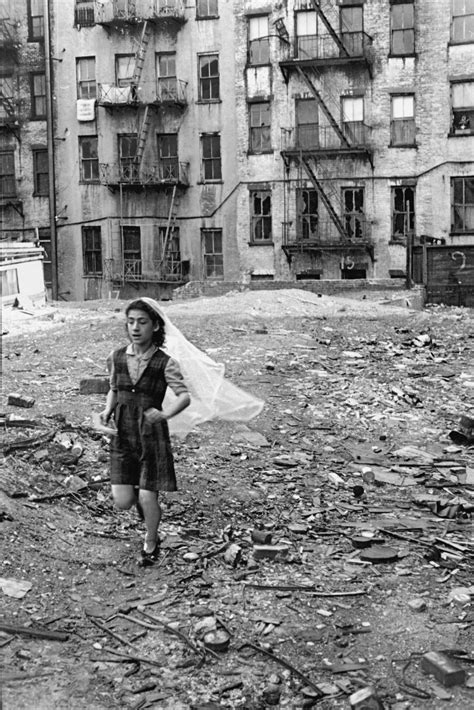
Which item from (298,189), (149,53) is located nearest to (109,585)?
(298,189)

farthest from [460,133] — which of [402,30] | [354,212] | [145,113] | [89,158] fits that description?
[89,158]

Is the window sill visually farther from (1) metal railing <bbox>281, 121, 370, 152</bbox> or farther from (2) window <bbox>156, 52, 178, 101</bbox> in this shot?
(2) window <bbox>156, 52, 178, 101</bbox>

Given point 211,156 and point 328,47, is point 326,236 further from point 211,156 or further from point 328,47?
point 328,47

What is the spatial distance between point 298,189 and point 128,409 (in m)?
29.2

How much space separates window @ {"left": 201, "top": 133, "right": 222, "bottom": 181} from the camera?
35.8 m

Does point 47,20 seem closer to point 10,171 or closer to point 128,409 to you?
point 10,171

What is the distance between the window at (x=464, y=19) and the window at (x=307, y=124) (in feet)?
18.1

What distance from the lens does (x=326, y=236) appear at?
34375mm

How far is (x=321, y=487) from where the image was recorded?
29.2 feet

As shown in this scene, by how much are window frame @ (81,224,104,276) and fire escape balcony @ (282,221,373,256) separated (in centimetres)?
743

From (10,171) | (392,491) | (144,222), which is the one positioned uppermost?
(10,171)

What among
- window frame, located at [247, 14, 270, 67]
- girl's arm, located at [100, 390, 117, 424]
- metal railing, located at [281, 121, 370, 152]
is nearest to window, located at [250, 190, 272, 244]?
metal railing, located at [281, 121, 370, 152]

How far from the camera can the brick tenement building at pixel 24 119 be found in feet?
123

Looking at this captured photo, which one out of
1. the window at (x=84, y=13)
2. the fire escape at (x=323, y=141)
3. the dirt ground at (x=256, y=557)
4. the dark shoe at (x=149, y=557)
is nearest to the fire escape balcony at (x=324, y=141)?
the fire escape at (x=323, y=141)
